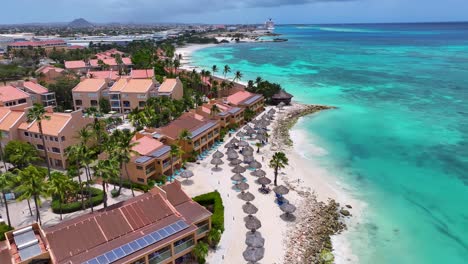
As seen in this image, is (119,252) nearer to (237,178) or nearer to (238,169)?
(237,178)

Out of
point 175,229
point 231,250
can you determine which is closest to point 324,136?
point 231,250

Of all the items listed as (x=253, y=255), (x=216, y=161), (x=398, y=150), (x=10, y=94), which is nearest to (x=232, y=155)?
(x=216, y=161)

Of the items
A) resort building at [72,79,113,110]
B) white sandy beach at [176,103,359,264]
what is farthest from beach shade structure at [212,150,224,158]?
resort building at [72,79,113,110]

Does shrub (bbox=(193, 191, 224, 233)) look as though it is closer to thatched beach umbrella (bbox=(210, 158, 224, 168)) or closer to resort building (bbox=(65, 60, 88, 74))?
thatched beach umbrella (bbox=(210, 158, 224, 168))

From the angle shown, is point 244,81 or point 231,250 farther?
point 244,81

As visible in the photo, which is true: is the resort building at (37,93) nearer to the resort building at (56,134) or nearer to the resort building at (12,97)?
the resort building at (12,97)

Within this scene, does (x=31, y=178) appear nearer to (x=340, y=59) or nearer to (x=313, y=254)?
(x=313, y=254)
